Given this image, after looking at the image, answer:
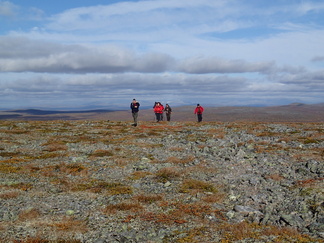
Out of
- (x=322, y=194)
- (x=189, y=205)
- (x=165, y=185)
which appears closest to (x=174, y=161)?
(x=165, y=185)

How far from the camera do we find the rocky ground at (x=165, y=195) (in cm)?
1069

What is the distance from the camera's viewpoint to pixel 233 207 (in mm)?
12984

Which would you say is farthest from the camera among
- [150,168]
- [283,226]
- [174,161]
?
[174,161]

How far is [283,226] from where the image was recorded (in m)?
10.9

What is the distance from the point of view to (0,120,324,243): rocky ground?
1069cm

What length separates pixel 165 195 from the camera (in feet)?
49.3

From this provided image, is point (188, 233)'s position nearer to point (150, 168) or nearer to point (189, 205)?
point (189, 205)

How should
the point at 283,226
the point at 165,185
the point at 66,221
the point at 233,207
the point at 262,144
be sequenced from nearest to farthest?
the point at 283,226
the point at 66,221
the point at 233,207
the point at 165,185
the point at 262,144

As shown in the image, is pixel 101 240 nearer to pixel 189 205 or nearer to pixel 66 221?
pixel 66 221

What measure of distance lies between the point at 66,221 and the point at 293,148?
68.2 feet

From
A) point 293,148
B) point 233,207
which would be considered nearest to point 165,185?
point 233,207

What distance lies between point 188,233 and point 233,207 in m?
3.28

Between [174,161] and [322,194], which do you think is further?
[174,161]

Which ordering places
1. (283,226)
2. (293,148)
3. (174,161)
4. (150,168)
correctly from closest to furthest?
(283,226), (150,168), (174,161), (293,148)
